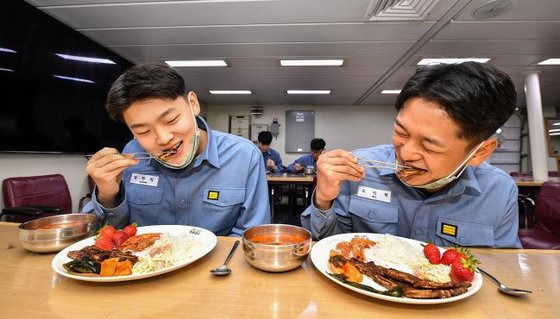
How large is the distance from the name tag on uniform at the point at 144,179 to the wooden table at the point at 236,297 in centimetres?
74

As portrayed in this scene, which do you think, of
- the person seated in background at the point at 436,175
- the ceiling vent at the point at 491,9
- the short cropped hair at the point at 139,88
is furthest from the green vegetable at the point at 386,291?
the ceiling vent at the point at 491,9

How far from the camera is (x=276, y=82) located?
660cm

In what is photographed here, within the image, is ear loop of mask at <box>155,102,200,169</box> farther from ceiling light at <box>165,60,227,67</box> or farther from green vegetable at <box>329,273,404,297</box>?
ceiling light at <box>165,60,227,67</box>

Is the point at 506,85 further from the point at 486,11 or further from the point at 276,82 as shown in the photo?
the point at 276,82

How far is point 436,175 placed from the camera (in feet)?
3.85

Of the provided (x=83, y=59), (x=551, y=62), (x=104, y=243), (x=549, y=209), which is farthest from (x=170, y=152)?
(x=551, y=62)

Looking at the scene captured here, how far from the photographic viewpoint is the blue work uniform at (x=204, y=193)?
1584 millimetres

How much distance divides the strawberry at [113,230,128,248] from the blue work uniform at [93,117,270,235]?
52cm

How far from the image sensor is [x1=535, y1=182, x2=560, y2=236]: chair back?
276 cm

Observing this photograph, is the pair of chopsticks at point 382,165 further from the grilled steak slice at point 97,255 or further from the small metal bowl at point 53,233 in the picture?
the small metal bowl at point 53,233

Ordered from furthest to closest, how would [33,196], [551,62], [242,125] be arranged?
[242,125] → [551,62] → [33,196]

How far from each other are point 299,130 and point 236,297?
8.93m

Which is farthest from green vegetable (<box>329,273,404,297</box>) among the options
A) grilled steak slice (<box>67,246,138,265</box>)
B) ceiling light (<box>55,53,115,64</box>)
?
ceiling light (<box>55,53,115,64</box>)

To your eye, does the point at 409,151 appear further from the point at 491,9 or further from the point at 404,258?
the point at 491,9
